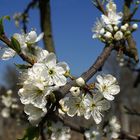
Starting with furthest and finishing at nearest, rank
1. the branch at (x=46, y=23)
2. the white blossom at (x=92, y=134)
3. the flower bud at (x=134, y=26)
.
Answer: the branch at (x=46, y=23), the white blossom at (x=92, y=134), the flower bud at (x=134, y=26)

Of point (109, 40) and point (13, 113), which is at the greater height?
point (109, 40)

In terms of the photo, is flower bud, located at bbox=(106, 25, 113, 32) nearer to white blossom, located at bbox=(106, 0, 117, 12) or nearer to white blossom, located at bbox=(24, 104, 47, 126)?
white blossom, located at bbox=(106, 0, 117, 12)

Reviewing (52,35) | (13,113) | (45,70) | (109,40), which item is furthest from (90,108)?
(13,113)

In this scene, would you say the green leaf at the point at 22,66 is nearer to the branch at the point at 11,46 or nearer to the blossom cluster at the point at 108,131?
the branch at the point at 11,46

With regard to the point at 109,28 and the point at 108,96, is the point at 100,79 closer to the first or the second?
the point at 108,96

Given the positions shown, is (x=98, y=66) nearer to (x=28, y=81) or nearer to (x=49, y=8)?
(x=28, y=81)

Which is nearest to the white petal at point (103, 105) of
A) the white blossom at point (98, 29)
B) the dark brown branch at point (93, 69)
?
the dark brown branch at point (93, 69)
